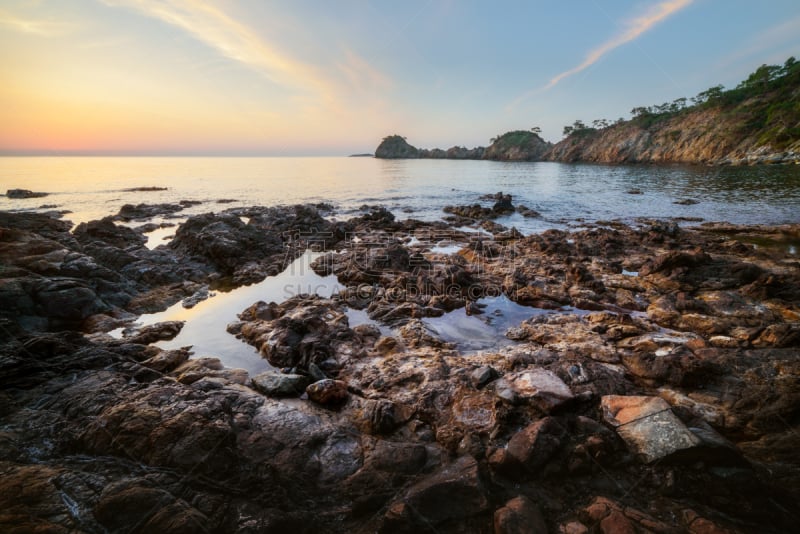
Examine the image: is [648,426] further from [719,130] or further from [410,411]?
[719,130]

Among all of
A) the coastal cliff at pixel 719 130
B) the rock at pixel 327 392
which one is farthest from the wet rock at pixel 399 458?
the coastal cliff at pixel 719 130

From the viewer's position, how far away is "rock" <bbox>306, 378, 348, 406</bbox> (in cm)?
577

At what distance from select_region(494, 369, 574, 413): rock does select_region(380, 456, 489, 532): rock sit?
1762 mm

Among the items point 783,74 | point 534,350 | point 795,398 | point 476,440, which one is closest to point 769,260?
point 795,398

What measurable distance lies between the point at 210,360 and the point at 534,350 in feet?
24.7

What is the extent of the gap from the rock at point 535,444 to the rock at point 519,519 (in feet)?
1.80

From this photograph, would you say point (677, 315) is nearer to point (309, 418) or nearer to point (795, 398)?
point (795, 398)

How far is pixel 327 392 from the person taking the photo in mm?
5812

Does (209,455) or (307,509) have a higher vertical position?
(209,455)

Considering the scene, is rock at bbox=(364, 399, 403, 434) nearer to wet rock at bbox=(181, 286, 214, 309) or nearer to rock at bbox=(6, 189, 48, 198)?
wet rock at bbox=(181, 286, 214, 309)

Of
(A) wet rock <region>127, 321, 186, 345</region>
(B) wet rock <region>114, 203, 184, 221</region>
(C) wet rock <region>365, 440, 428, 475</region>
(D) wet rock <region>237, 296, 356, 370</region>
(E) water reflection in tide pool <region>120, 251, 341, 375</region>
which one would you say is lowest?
(E) water reflection in tide pool <region>120, 251, 341, 375</region>

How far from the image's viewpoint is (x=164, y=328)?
874 cm

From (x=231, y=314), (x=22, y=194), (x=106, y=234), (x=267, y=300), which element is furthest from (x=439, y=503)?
(x=22, y=194)

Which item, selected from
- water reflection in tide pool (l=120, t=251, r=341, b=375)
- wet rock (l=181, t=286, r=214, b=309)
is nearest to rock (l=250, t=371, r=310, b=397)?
water reflection in tide pool (l=120, t=251, r=341, b=375)
